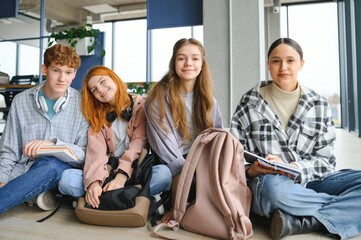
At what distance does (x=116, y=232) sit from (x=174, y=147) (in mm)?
500

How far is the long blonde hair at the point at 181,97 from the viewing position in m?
1.63

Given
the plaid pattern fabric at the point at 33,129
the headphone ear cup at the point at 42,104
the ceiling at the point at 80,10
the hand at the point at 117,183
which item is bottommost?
the hand at the point at 117,183

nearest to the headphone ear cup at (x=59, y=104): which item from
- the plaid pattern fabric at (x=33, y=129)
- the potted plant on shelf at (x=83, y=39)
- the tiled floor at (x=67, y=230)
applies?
the plaid pattern fabric at (x=33, y=129)

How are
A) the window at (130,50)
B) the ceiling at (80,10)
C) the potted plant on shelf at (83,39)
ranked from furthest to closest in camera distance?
the window at (130,50), the ceiling at (80,10), the potted plant on shelf at (83,39)

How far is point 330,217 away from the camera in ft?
4.35

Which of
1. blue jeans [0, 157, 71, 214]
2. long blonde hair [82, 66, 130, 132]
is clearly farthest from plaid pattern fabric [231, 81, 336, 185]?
blue jeans [0, 157, 71, 214]

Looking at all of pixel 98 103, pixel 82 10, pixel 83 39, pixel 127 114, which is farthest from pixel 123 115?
pixel 82 10

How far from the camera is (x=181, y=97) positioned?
166 cm

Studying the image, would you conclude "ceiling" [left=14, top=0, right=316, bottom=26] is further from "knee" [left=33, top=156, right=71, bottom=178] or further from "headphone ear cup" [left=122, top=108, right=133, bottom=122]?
"knee" [left=33, top=156, right=71, bottom=178]

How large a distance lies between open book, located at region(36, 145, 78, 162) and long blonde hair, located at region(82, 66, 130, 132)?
177mm

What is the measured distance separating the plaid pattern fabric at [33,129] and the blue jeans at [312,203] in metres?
0.98

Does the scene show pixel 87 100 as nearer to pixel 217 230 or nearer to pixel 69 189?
pixel 69 189

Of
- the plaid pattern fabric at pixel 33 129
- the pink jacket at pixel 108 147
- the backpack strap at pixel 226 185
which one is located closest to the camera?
the backpack strap at pixel 226 185

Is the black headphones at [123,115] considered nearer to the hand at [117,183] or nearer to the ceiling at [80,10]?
the hand at [117,183]
